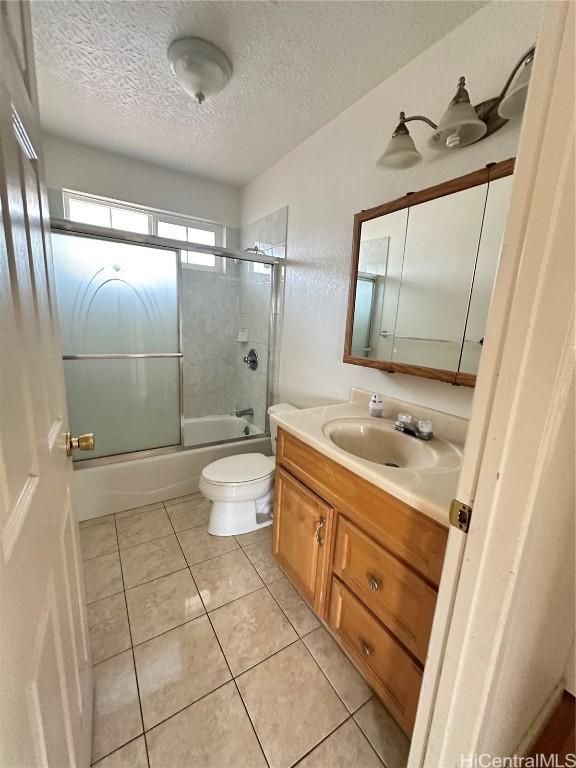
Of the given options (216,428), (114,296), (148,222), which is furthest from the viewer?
(216,428)

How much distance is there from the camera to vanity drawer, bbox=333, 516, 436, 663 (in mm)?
871

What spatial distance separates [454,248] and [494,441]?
3.35ft

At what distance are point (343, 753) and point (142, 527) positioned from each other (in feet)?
4.84

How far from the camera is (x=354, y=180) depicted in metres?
1.67

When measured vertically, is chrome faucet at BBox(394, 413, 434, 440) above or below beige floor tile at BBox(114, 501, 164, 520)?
above

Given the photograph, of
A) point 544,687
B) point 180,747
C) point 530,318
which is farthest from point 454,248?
point 180,747

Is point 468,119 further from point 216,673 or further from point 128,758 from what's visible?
point 128,758

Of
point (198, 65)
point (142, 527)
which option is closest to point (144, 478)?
point (142, 527)

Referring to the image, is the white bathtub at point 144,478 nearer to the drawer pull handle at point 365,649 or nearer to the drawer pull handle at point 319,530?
the drawer pull handle at point 319,530

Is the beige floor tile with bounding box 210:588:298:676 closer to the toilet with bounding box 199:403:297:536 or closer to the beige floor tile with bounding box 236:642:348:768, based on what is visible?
the beige floor tile with bounding box 236:642:348:768

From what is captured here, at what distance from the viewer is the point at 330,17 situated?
1.19m

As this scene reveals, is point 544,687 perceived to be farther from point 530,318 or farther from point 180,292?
point 180,292

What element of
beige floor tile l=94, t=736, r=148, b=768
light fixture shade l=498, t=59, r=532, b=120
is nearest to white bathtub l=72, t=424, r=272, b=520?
beige floor tile l=94, t=736, r=148, b=768

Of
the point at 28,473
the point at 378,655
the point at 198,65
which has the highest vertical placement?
the point at 198,65
